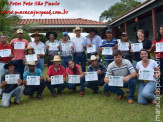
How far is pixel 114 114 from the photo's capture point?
398cm

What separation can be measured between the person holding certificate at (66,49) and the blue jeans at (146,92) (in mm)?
2548

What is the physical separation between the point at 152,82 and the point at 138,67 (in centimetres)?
47

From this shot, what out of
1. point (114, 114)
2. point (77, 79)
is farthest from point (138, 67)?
point (77, 79)

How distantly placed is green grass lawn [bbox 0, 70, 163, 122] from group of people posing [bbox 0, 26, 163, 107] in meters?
0.28

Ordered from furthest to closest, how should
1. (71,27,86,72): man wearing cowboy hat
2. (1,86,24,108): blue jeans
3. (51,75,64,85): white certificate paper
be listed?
(71,27,86,72): man wearing cowboy hat
(51,75,64,85): white certificate paper
(1,86,24,108): blue jeans

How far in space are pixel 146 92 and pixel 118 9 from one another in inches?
1417

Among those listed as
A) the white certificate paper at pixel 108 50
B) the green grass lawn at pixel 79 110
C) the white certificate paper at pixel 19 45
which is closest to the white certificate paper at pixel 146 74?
the green grass lawn at pixel 79 110

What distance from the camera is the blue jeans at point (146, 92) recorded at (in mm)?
4391

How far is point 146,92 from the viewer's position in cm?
439

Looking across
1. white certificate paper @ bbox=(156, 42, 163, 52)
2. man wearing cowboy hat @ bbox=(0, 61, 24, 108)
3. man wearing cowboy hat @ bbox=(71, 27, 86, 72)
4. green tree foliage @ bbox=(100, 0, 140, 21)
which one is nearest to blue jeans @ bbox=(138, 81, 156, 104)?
white certificate paper @ bbox=(156, 42, 163, 52)

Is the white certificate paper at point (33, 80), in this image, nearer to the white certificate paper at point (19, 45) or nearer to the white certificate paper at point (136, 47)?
the white certificate paper at point (19, 45)

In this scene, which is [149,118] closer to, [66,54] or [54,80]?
[54,80]

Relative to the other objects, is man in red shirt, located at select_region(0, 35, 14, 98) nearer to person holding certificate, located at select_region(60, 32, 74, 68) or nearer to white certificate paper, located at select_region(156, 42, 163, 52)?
person holding certificate, located at select_region(60, 32, 74, 68)

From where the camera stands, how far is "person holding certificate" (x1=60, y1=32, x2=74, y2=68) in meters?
6.18
